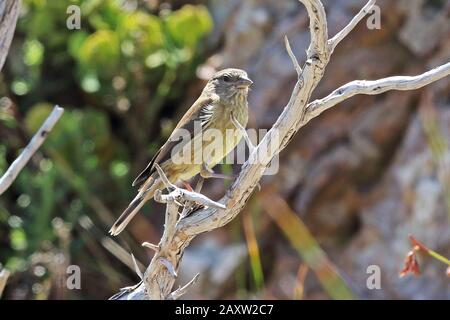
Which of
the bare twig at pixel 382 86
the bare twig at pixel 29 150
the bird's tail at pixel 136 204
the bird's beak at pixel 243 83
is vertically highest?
the bird's beak at pixel 243 83

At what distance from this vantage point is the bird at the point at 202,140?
495cm

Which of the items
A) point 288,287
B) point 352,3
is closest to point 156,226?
point 288,287

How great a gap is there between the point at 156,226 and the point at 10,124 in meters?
1.46

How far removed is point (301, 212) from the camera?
7066 millimetres

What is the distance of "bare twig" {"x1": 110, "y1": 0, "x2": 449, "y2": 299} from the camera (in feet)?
11.7

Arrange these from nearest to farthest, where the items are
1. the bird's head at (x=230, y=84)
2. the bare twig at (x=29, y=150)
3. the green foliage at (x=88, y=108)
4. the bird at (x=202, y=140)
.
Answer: the bare twig at (x=29, y=150), the bird at (x=202, y=140), the bird's head at (x=230, y=84), the green foliage at (x=88, y=108)

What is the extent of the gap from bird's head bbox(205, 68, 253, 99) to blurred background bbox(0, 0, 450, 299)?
4.69 ft

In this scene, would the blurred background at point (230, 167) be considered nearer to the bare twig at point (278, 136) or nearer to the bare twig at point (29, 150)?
the bare twig at point (278, 136)

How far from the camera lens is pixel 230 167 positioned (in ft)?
22.8

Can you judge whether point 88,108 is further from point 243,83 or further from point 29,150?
point 29,150

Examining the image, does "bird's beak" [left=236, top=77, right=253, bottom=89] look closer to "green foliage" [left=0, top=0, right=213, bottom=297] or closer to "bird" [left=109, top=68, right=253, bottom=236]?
"bird" [left=109, top=68, right=253, bottom=236]

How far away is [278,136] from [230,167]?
130 inches

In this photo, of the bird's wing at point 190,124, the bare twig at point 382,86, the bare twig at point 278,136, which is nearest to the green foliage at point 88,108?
the bird's wing at point 190,124

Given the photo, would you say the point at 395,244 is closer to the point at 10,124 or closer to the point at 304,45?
the point at 304,45
